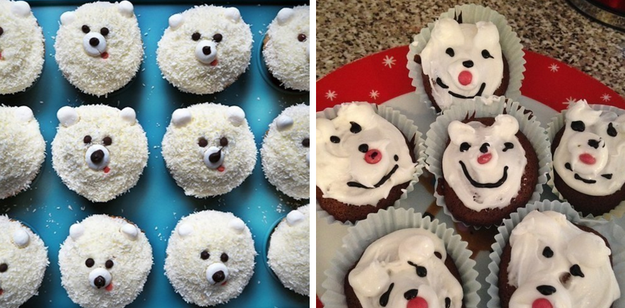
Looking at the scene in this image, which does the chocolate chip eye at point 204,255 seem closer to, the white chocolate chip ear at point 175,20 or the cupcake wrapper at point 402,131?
the cupcake wrapper at point 402,131

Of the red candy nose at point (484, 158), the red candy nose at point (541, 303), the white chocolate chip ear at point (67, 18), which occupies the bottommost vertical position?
the red candy nose at point (541, 303)

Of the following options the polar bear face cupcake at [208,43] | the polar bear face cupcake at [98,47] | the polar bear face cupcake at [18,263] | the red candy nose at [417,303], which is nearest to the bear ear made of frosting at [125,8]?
the polar bear face cupcake at [98,47]

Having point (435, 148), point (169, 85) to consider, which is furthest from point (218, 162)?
point (435, 148)

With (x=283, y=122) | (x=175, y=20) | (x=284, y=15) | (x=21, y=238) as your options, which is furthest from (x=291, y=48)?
(x=21, y=238)

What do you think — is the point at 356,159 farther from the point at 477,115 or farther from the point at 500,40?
the point at 500,40

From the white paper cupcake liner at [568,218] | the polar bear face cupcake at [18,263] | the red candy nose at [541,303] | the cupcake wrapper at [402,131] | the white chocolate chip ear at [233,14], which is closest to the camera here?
the red candy nose at [541,303]

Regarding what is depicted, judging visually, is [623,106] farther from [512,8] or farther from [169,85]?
[169,85]

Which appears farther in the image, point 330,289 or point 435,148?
point 435,148
